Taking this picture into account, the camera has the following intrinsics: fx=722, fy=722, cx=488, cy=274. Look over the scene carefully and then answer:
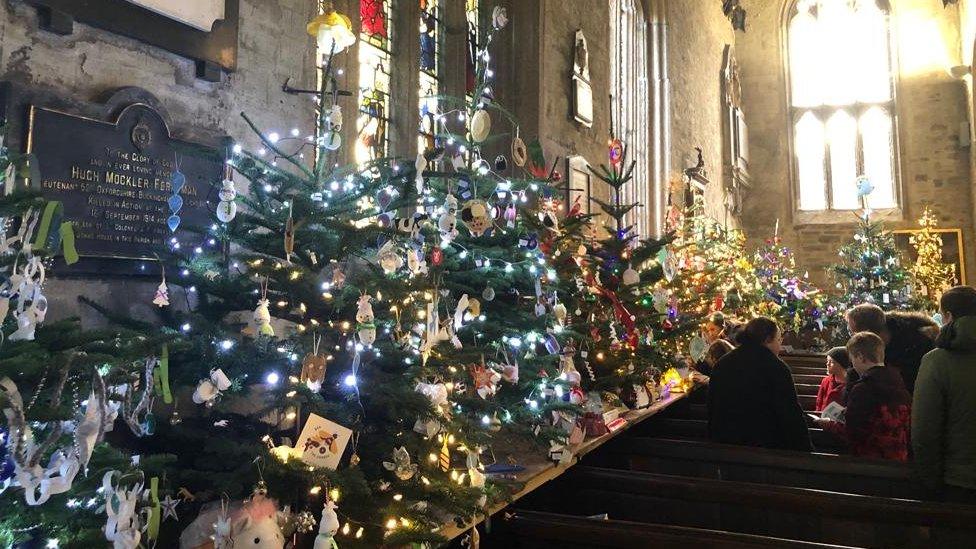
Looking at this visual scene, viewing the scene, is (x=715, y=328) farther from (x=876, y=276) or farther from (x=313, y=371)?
(x=876, y=276)

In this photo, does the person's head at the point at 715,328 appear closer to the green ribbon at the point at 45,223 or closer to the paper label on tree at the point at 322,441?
the paper label on tree at the point at 322,441

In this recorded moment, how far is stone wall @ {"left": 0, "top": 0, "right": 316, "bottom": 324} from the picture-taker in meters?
2.85

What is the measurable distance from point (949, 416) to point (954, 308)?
0.58 m

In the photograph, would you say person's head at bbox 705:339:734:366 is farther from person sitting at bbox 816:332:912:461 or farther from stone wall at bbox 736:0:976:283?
stone wall at bbox 736:0:976:283

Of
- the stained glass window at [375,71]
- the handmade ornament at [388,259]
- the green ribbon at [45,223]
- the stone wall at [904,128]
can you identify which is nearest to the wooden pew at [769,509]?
the handmade ornament at [388,259]

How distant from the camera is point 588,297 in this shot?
4.58m

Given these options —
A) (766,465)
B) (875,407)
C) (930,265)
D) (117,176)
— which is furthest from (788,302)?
(117,176)

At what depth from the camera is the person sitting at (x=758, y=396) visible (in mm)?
4062

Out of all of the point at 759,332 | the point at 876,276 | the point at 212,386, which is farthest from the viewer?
the point at 876,276

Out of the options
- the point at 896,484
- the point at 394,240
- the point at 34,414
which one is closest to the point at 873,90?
the point at 896,484

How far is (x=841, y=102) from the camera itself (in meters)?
18.3

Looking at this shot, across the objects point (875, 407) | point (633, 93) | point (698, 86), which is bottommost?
point (875, 407)

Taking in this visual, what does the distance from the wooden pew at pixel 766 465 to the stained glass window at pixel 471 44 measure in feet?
11.9

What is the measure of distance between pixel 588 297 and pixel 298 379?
8.60ft
